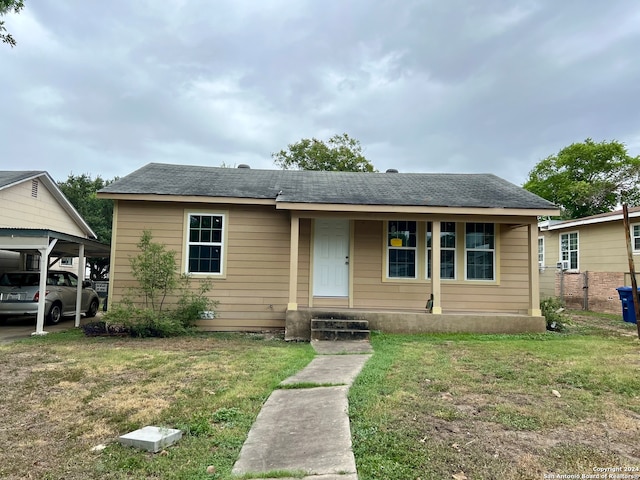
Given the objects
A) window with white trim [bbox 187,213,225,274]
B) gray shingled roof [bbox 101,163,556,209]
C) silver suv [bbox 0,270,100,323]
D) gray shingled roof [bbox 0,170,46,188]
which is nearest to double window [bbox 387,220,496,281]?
gray shingled roof [bbox 101,163,556,209]

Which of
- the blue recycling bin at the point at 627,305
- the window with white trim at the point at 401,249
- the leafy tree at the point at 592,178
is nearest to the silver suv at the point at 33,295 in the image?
the window with white trim at the point at 401,249

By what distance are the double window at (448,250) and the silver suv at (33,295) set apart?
335 inches

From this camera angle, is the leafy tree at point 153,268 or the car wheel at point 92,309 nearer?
the leafy tree at point 153,268

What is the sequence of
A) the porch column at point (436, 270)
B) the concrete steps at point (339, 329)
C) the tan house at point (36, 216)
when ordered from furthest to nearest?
the tan house at point (36, 216)
the porch column at point (436, 270)
the concrete steps at point (339, 329)

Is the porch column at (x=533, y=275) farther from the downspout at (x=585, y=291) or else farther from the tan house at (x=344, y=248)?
the downspout at (x=585, y=291)

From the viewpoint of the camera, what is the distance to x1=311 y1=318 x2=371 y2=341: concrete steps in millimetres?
7633

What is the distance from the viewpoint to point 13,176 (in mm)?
12945

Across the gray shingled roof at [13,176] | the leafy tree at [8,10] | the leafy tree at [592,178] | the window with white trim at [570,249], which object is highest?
the leafy tree at [592,178]

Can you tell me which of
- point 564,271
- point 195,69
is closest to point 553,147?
point 564,271

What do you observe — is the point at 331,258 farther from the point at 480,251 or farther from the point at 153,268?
the point at 153,268

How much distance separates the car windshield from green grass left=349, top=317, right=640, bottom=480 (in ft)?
28.0

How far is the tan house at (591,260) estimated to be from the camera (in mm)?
13336

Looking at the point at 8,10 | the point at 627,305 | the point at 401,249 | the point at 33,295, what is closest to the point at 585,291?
the point at 627,305

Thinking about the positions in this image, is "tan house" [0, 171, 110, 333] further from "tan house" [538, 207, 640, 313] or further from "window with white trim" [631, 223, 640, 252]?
"window with white trim" [631, 223, 640, 252]
